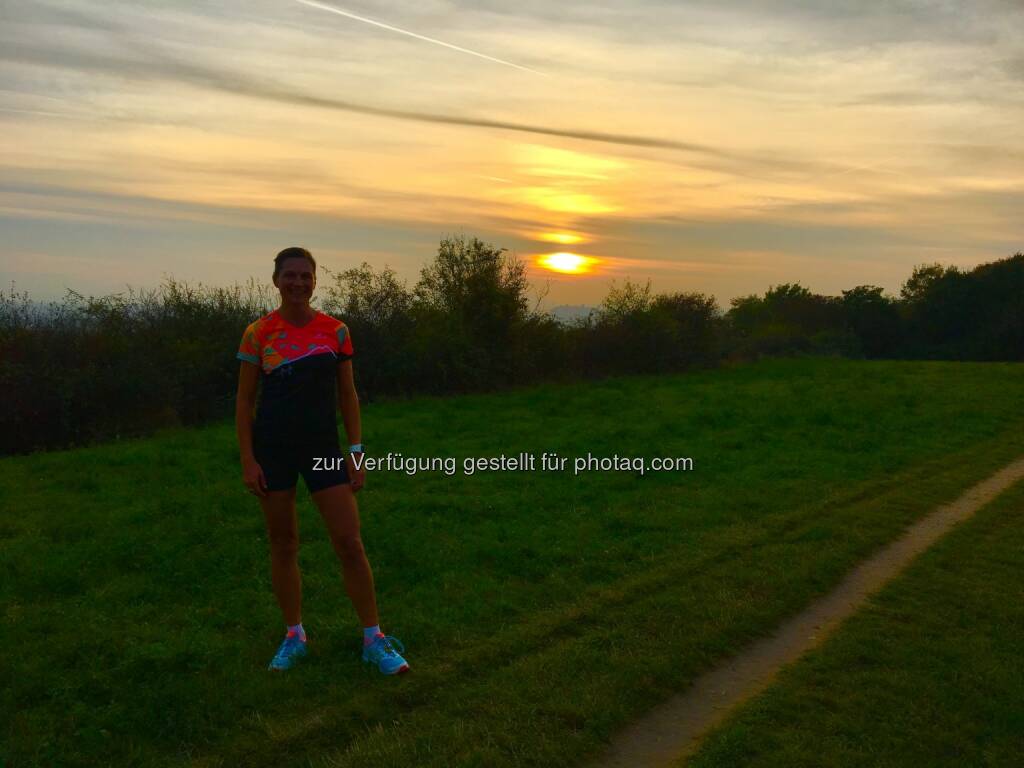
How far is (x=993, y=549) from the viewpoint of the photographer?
7.14m

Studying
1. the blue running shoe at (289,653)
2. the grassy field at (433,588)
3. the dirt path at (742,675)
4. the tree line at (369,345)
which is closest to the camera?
the dirt path at (742,675)

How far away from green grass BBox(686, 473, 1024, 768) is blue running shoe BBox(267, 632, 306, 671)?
233 cm

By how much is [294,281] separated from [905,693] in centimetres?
400

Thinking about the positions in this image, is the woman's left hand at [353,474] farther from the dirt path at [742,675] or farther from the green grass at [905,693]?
the green grass at [905,693]

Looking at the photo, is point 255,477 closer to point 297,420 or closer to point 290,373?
point 297,420

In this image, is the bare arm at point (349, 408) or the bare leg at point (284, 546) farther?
the bare arm at point (349, 408)

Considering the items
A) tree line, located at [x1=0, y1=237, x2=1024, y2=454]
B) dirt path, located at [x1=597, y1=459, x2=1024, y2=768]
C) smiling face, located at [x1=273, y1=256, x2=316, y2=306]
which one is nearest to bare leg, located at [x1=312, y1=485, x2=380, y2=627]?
smiling face, located at [x1=273, y1=256, x2=316, y2=306]

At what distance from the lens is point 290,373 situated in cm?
438

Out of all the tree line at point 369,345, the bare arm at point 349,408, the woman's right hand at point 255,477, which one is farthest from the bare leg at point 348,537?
the tree line at point 369,345

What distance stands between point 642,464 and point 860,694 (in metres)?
6.42

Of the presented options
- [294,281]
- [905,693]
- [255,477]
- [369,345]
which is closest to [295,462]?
[255,477]

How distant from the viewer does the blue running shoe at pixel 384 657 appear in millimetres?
4504

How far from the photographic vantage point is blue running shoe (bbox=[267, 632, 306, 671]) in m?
4.59

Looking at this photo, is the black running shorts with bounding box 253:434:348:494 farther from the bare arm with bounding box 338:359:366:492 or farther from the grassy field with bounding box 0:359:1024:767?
the grassy field with bounding box 0:359:1024:767
